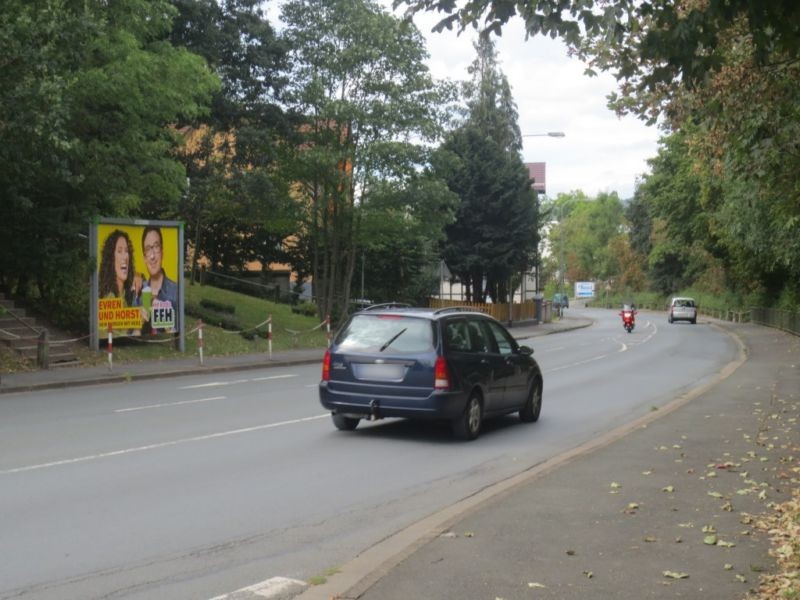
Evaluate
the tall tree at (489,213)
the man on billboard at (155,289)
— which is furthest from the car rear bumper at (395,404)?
the tall tree at (489,213)

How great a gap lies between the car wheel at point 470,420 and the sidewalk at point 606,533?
159 cm

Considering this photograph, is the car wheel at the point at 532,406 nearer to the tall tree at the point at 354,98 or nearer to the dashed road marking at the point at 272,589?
the dashed road marking at the point at 272,589

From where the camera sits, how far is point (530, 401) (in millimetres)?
13383

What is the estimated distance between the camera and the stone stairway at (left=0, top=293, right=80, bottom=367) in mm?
20766

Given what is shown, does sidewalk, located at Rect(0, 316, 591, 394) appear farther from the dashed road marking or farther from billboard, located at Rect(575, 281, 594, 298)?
billboard, located at Rect(575, 281, 594, 298)

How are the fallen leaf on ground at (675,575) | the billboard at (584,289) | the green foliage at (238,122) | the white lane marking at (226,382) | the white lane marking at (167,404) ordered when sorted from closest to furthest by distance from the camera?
the fallen leaf on ground at (675,575) < the white lane marking at (167,404) < the white lane marking at (226,382) < the green foliage at (238,122) < the billboard at (584,289)

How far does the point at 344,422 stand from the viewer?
12.0 metres

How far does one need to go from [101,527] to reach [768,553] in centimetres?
468

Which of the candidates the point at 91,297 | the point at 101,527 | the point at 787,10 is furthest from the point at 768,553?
the point at 91,297

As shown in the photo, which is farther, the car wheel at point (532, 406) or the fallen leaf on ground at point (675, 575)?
the car wheel at point (532, 406)

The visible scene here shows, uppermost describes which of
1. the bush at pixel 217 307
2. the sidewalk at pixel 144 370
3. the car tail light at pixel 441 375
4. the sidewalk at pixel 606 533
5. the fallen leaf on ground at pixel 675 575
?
the bush at pixel 217 307

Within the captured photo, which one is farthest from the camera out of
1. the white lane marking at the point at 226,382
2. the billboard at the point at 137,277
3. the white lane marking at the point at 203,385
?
the billboard at the point at 137,277

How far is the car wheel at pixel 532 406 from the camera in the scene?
13344mm

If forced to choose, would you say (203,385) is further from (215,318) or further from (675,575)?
(675,575)
